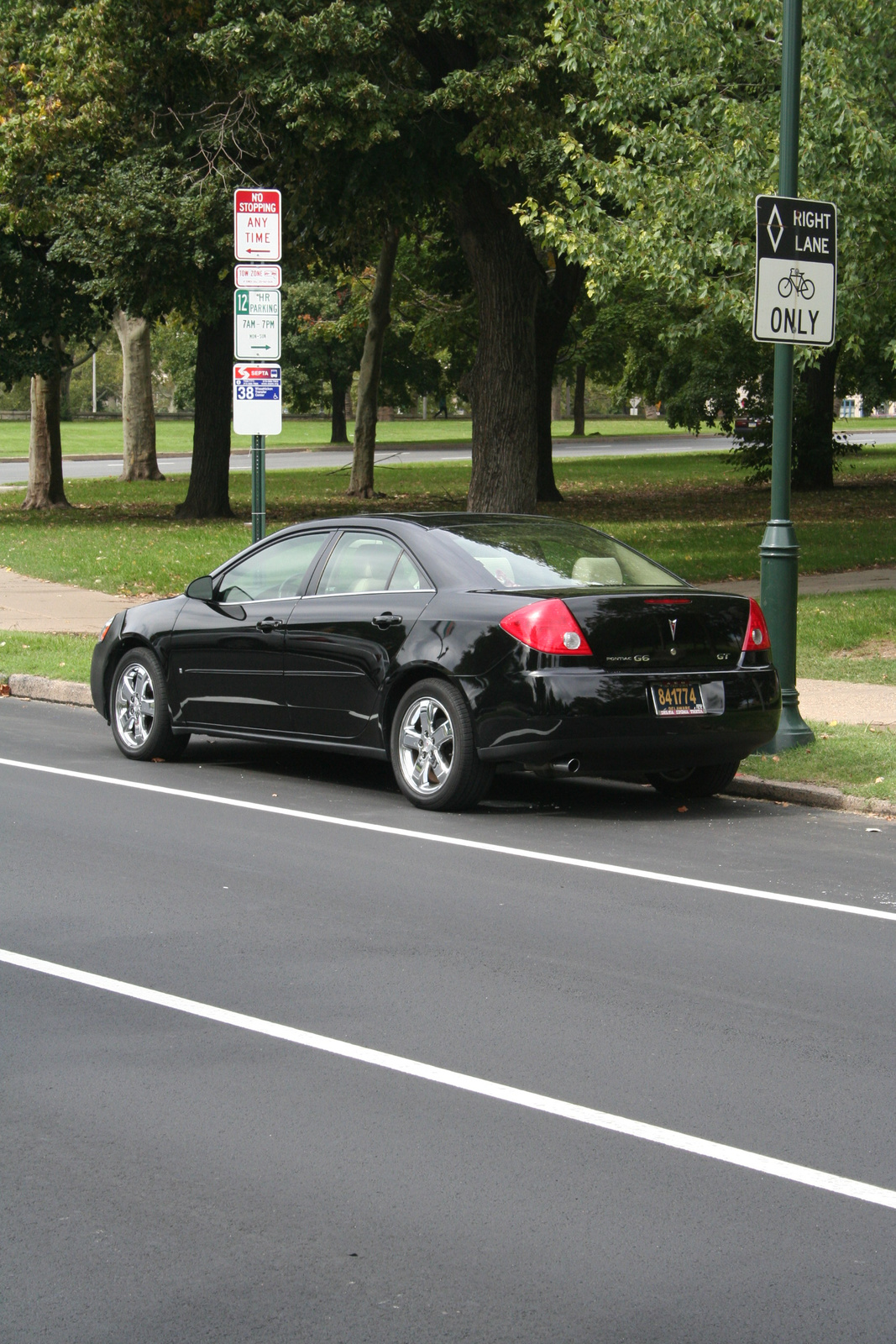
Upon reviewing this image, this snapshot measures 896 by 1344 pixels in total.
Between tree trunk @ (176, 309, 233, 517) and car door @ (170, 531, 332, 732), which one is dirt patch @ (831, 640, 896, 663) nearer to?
car door @ (170, 531, 332, 732)

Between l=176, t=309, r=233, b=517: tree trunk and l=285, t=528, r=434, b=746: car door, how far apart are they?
21457mm

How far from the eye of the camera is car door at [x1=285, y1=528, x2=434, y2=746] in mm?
9766

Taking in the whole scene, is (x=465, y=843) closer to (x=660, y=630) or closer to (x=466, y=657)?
(x=466, y=657)

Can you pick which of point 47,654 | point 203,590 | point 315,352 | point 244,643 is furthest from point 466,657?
point 315,352

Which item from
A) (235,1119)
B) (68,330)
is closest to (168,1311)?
(235,1119)

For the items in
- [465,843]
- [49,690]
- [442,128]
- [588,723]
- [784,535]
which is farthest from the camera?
[442,128]

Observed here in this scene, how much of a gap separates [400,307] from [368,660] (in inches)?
1595

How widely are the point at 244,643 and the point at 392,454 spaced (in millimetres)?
47902

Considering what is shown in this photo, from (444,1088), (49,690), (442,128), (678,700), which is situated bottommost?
(49,690)

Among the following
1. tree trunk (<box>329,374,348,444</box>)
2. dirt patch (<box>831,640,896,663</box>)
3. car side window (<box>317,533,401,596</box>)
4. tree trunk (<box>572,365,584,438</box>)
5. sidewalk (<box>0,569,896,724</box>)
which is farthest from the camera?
tree trunk (<box>572,365,584,438</box>)

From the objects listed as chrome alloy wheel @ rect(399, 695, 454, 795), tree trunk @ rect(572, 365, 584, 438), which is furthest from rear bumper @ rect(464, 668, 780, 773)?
tree trunk @ rect(572, 365, 584, 438)

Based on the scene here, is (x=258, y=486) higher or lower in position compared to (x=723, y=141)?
lower

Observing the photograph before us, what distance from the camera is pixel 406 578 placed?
32.6 ft

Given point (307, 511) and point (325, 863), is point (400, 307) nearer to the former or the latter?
point (307, 511)
